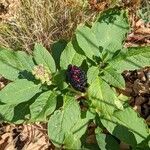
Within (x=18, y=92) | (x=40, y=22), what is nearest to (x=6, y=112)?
(x=18, y=92)

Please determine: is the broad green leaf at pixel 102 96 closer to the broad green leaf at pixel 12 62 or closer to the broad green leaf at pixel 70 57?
the broad green leaf at pixel 70 57

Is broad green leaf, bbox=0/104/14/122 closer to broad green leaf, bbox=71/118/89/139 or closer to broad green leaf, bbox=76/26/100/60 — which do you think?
broad green leaf, bbox=71/118/89/139

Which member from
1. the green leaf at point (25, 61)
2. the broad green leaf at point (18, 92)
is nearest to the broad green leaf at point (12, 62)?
the green leaf at point (25, 61)

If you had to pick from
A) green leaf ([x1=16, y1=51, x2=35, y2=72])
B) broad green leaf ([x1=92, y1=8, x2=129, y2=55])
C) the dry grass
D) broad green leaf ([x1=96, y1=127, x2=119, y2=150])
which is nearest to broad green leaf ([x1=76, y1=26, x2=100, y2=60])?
broad green leaf ([x1=92, y1=8, x2=129, y2=55])

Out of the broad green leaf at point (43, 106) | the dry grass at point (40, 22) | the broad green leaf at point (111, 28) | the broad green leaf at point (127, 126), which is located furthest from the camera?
the dry grass at point (40, 22)

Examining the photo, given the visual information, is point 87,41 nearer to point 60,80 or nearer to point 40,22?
point 60,80

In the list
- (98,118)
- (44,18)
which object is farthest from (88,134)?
(44,18)

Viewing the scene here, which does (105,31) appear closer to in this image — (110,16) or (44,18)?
(110,16)
